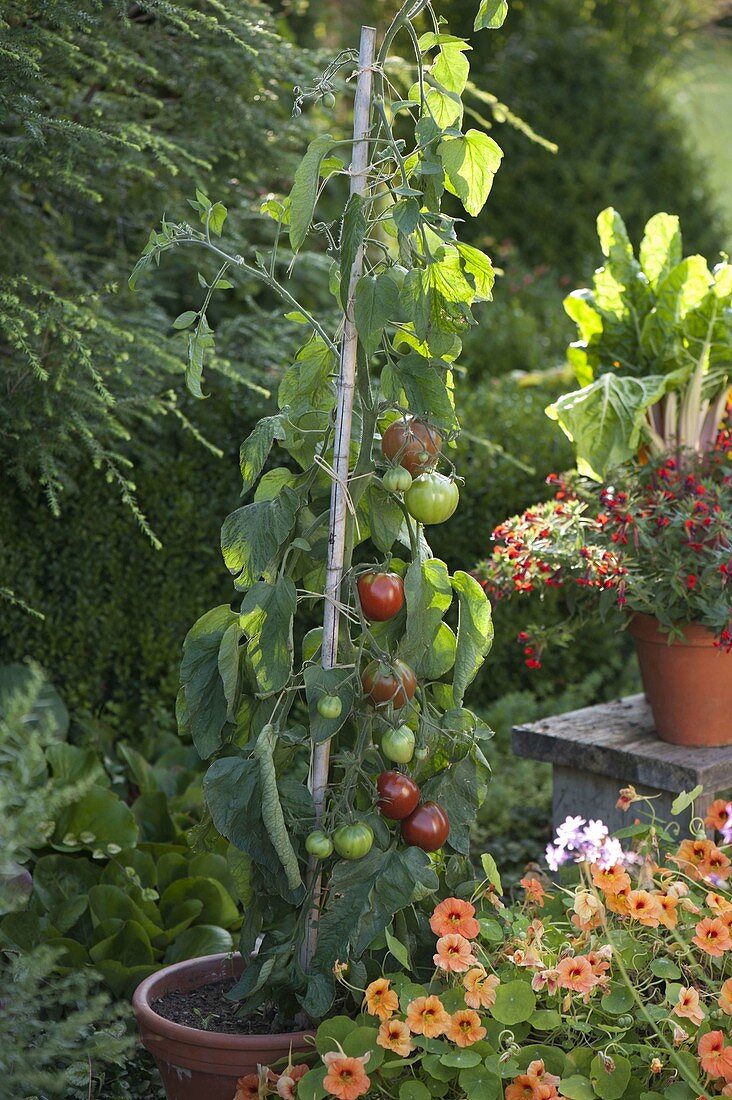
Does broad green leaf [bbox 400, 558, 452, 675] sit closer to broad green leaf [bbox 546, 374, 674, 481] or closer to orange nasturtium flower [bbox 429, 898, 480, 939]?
orange nasturtium flower [bbox 429, 898, 480, 939]

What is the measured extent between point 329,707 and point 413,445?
392 millimetres

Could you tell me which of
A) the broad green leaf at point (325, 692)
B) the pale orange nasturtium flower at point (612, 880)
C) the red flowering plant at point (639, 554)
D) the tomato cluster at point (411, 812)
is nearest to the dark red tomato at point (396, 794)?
the tomato cluster at point (411, 812)

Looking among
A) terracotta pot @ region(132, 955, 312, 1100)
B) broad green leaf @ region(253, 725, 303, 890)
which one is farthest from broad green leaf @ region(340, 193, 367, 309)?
terracotta pot @ region(132, 955, 312, 1100)

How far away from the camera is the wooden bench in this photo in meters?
2.39

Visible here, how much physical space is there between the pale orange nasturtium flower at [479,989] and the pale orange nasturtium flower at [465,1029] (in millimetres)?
31

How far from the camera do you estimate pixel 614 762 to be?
2.48 m

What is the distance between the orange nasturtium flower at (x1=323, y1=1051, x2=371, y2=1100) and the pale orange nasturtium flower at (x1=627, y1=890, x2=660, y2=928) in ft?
1.47

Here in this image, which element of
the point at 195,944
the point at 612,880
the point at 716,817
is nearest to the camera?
the point at 612,880

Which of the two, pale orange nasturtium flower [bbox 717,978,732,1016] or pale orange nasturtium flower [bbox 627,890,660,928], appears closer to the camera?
pale orange nasturtium flower [bbox 717,978,732,1016]

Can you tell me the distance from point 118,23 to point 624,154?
3.83m

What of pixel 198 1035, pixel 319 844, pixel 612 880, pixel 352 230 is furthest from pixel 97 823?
pixel 352 230

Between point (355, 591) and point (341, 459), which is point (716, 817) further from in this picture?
point (341, 459)

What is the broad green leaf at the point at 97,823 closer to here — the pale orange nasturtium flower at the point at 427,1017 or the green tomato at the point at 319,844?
the green tomato at the point at 319,844

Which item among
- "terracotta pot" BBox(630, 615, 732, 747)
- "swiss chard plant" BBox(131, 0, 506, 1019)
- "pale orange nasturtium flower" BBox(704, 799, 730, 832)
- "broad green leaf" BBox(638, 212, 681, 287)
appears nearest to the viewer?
"swiss chard plant" BBox(131, 0, 506, 1019)
